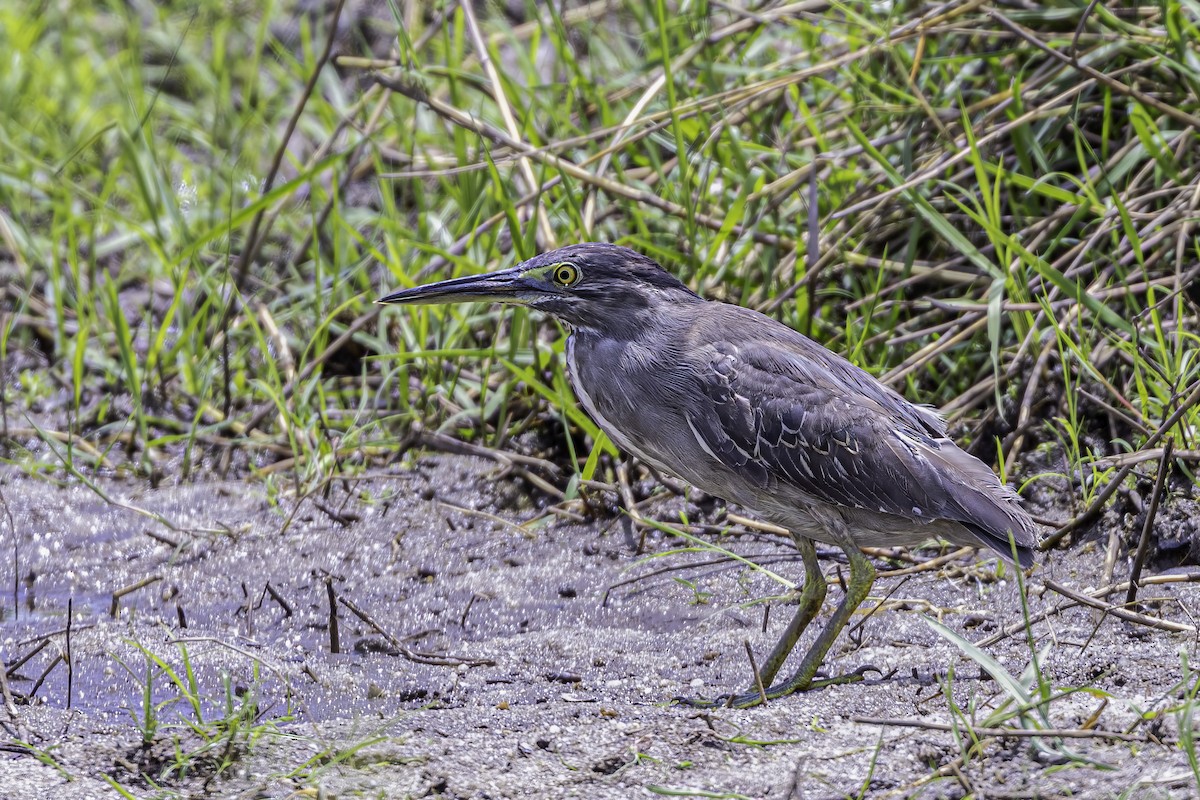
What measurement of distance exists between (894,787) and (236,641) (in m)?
2.12

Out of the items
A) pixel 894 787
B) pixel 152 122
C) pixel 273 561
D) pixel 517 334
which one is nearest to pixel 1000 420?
pixel 517 334

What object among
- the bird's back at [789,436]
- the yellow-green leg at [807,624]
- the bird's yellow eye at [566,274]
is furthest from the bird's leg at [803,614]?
the bird's yellow eye at [566,274]

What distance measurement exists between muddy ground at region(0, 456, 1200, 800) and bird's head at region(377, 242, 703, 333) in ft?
3.13

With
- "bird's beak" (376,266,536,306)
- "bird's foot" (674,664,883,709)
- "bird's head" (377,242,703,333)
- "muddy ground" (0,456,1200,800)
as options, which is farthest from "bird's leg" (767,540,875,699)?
"bird's beak" (376,266,536,306)

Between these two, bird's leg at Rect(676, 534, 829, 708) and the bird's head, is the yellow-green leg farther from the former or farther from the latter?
the bird's head

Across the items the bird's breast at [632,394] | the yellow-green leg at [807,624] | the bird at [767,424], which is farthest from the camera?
the bird's breast at [632,394]

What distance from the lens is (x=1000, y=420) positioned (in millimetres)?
4824

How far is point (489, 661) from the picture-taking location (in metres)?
3.91

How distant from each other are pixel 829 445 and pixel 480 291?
1140 mm

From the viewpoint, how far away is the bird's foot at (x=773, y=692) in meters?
3.53

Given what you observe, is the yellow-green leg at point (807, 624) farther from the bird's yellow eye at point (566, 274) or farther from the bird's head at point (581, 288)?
the bird's yellow eye at point (566, 274)

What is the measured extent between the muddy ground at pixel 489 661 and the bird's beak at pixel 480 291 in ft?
2.94

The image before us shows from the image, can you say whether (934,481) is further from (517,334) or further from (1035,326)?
(517,334)

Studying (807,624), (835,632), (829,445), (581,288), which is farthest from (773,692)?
(581,288)
